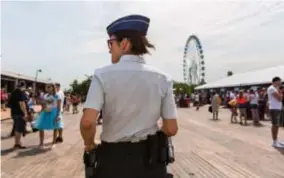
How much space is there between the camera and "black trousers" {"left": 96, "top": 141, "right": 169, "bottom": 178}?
2.20m

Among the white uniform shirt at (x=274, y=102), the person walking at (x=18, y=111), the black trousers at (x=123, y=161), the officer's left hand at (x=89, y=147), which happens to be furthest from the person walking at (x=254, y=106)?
the officer's left hand at (x=89, y=147)

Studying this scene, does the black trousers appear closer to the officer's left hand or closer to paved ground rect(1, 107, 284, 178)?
the officer's left hand

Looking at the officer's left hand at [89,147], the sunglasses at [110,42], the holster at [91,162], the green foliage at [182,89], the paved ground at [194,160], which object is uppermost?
the green foliage at [182,89]

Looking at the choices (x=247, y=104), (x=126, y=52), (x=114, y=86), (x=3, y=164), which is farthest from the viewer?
(x=247, y=104)

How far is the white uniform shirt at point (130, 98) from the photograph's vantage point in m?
2.16

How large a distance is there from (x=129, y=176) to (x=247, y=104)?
55.1ft

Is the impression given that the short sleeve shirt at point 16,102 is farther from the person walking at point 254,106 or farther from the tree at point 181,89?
the tree at point 181,89

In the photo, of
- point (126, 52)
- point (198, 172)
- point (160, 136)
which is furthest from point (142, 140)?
point (198, 172)

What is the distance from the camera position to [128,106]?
86.7 inches

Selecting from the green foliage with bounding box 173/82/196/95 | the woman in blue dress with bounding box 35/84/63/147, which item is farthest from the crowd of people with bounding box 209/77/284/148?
the green foliage with bounding box 173/82/196/95

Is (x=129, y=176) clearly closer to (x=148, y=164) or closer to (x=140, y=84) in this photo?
(x=148, y=164)

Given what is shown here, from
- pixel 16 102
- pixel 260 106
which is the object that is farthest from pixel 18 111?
pixel 260 106

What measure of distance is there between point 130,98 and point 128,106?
5 centimetres

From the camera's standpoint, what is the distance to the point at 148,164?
224 centimetres
